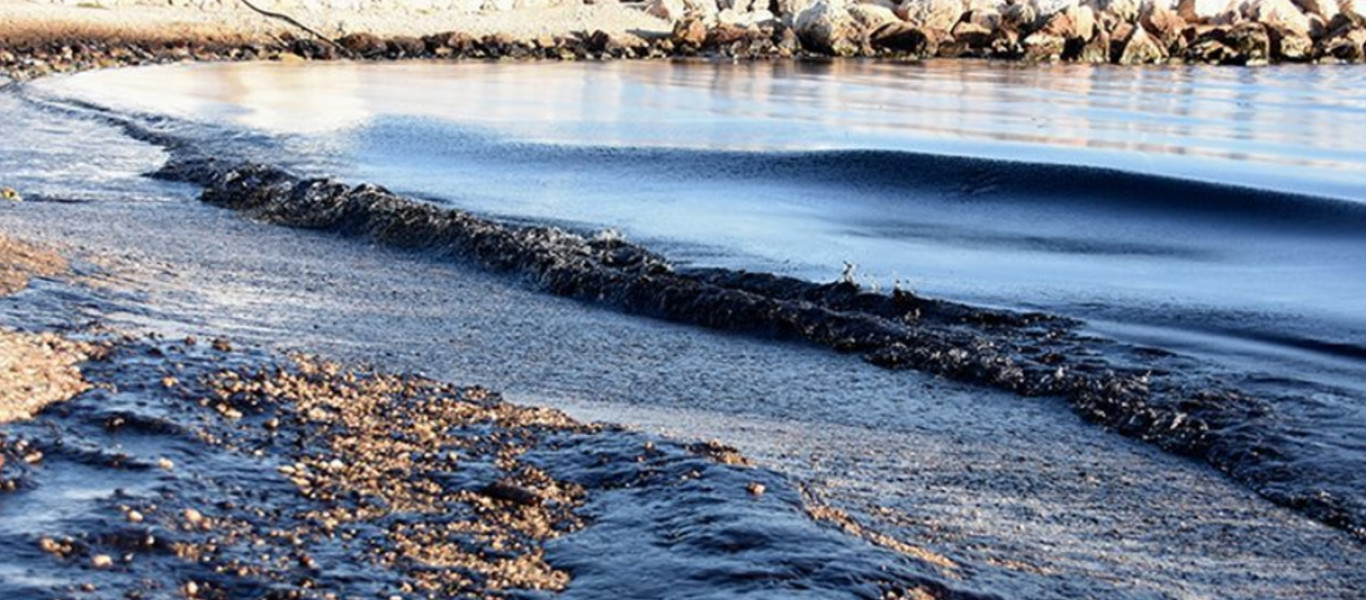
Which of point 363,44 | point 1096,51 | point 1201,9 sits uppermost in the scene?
point 1201,9

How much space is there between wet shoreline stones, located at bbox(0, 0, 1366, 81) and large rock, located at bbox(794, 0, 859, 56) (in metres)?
0.03

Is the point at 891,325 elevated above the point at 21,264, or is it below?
below

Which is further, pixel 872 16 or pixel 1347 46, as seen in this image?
pixel 872 16

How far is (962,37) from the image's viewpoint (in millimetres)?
40219

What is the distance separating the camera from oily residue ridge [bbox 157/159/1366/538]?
5.77 meters

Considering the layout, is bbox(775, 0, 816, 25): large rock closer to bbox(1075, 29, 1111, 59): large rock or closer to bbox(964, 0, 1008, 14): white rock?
bbox(964, 0, 1008, 14): white rock

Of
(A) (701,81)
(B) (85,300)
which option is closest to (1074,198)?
(B) (85,300)

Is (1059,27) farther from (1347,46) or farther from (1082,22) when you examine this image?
(1347,46)

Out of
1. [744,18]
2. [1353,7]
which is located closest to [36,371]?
[744,18]

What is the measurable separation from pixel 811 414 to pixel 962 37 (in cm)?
3540

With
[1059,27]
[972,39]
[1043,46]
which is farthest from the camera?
[972,39]

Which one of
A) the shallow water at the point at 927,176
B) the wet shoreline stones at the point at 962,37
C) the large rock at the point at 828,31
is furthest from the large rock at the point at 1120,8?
the shallow water at the point at 927,176

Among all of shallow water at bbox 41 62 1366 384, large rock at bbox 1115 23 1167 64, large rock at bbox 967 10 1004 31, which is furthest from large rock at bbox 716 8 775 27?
shallow water at bbox 41 62 1366 384

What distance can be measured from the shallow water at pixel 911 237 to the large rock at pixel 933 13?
49.0ft
